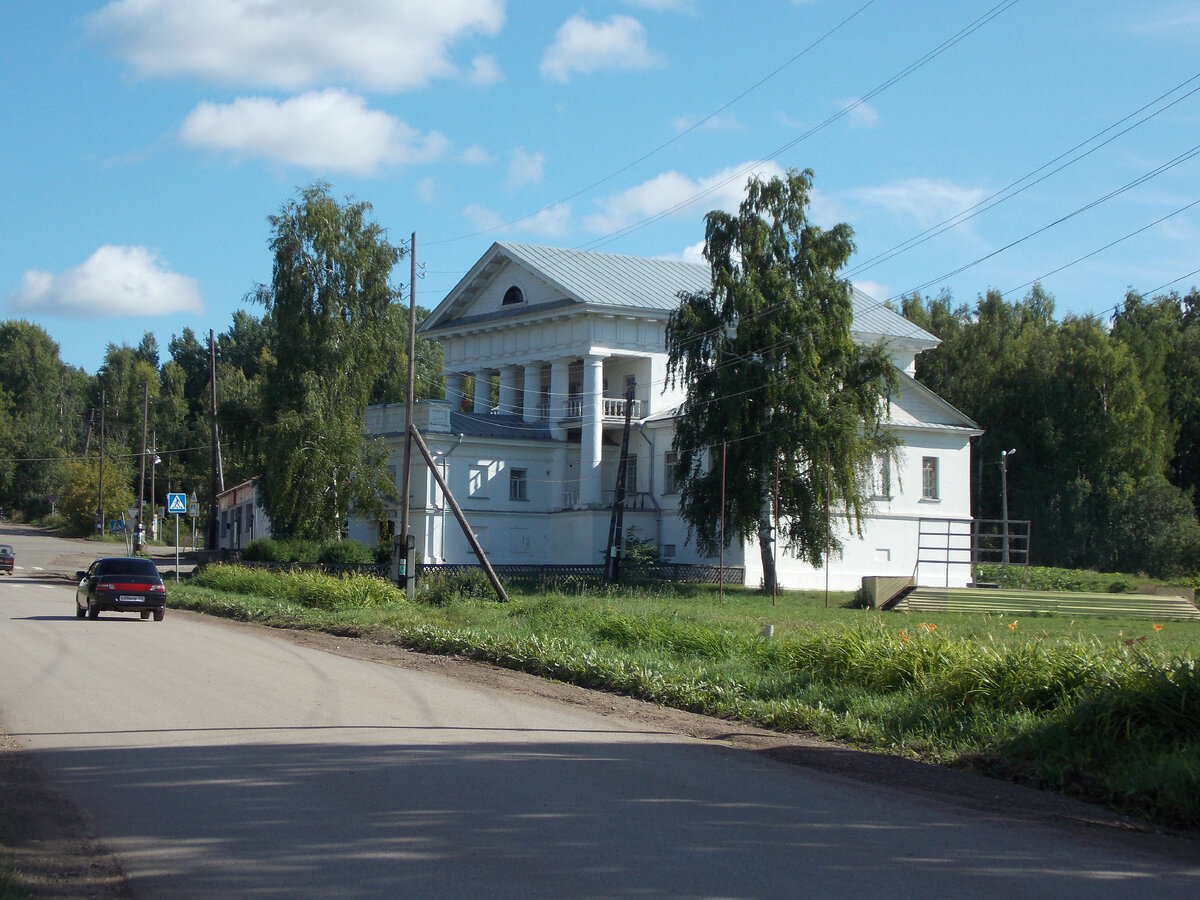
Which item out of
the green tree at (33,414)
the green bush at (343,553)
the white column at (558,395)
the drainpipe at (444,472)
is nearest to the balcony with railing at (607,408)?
the white column at (558,395)

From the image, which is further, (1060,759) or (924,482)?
(924,482)

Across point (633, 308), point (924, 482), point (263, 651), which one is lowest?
point (263, 651)

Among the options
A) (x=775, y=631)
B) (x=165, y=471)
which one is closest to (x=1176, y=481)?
(x=775, y=631)

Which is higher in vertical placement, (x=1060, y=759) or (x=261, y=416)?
(x=261, y=416)

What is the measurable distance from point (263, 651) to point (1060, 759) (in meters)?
14.7

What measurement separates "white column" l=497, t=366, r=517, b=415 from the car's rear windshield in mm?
30265

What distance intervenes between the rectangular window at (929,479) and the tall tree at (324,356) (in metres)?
23.7

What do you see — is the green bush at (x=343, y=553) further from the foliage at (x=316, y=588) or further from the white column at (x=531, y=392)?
the white column at (x=531, y=392)

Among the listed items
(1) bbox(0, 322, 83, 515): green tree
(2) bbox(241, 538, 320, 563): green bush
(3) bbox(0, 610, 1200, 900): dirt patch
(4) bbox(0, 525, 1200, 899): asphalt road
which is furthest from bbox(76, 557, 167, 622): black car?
(1) bbox(0, 322, 83, 515): green tree

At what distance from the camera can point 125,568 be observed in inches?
1136

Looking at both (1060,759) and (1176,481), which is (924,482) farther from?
(1060,759)

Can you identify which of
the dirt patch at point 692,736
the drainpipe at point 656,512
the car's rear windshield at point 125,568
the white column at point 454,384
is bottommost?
the dirt patch at point 692,736

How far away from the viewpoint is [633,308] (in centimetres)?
5372

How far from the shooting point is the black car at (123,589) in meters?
Answer: 28.2
